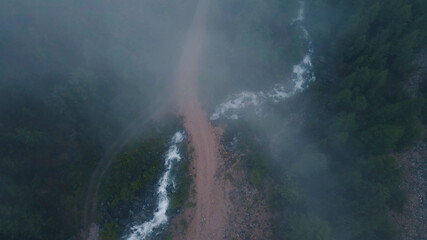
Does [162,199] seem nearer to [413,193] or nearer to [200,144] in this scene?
[200,144]

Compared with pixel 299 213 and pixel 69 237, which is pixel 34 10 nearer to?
pixel 69 237

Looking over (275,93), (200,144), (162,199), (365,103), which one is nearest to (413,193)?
(365,103)

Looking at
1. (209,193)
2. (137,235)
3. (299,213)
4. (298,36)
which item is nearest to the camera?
(299,213)

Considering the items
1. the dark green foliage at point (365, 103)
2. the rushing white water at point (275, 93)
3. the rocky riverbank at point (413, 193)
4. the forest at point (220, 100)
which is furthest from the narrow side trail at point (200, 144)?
the rocky riverbank at point (413, 193)

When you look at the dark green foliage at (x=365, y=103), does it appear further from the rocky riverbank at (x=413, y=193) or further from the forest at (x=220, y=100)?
the rocky riverbank at (x=413, y=193)

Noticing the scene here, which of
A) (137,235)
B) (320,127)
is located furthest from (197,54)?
(137,235)

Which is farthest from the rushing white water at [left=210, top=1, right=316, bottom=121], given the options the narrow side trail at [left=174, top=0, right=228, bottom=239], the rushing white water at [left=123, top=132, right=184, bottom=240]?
the rushing white water at [left=123, top=132, right=184, bottom=240]
